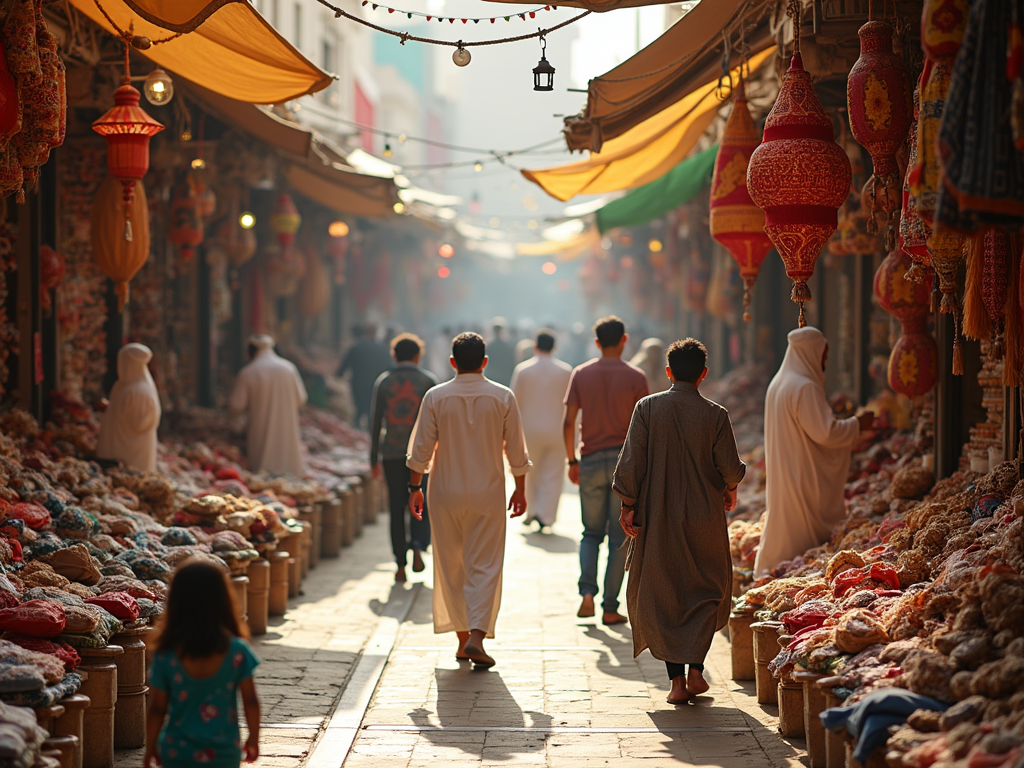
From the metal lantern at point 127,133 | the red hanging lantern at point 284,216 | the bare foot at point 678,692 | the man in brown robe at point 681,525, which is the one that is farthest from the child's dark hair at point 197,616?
the red hanging lantern at point 284,216

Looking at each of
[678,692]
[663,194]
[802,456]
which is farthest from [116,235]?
[678,692]

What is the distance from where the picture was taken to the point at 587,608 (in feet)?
28.1

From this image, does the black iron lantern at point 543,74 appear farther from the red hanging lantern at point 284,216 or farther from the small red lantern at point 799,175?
the red hanging lantern at point 284,216

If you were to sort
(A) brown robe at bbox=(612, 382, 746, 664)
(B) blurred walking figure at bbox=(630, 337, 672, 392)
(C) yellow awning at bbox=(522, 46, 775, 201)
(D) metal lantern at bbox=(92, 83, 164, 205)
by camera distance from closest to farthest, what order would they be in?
(A) brown robe at bbox=(612, 382, 746, 664), (D) metal lantern at bbox=(92, 83, 164, 205), (C) yellow awning at bbox=(522, 46, 775, 201), (B) blurred walking figure at bbox=(630, 337, 672, 392)

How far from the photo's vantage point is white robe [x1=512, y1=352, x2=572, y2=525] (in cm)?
1244

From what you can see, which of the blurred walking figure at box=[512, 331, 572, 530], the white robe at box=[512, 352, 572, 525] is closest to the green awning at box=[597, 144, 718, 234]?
the blurred walking figure at box=[512, 331, 572, 530]

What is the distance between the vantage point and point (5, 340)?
969cm

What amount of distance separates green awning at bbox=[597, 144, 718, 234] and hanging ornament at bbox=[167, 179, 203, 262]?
421 cm

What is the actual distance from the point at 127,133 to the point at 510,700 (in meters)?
4.23

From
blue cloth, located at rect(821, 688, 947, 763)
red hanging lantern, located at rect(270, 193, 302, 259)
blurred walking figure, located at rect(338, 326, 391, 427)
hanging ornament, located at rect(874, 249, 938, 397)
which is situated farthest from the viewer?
blurred walking figure, located at rect(338, 326, 391, 427)

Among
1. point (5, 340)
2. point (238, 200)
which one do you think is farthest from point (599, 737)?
point (238, 200)

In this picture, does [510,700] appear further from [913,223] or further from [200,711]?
[913,223]

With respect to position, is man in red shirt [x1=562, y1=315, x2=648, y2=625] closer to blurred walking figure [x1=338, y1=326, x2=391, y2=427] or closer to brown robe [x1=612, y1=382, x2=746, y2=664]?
brown robe [x1=612, y1=382, x2=746, y2=664]

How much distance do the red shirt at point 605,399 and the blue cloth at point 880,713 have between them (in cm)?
432
